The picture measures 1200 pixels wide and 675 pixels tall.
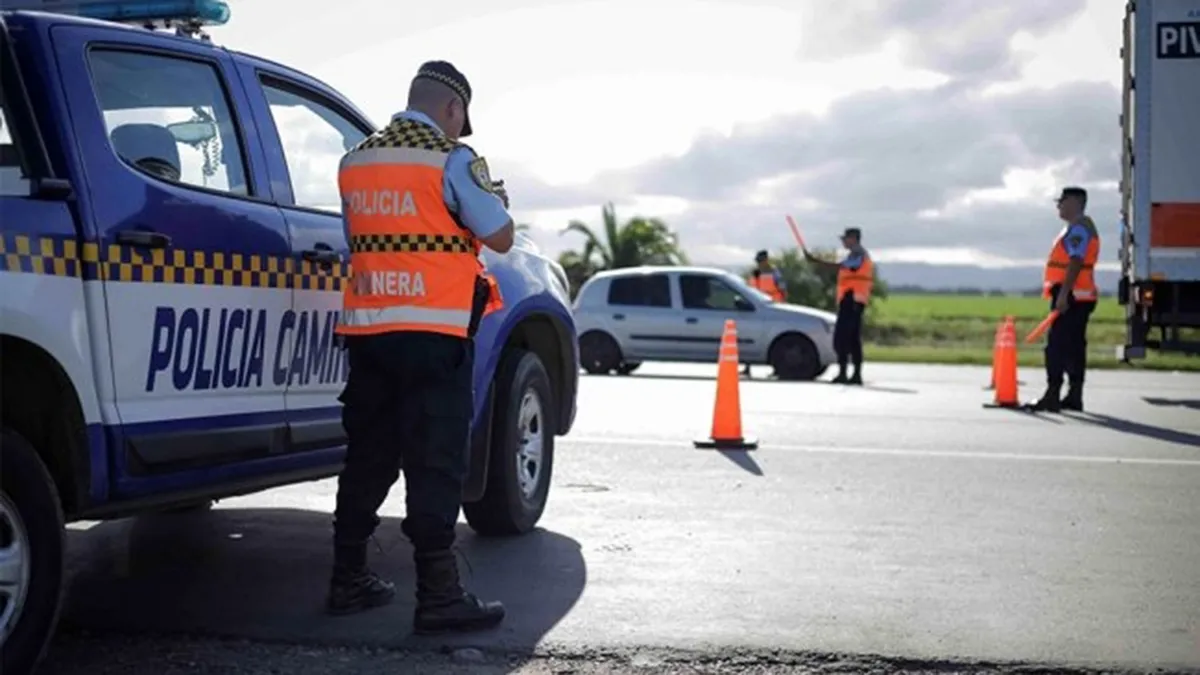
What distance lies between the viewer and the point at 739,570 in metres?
6.69

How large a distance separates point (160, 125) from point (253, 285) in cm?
61

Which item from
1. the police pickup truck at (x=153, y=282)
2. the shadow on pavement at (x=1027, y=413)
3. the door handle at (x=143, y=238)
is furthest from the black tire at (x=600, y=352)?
the door handle at (x=143, y=238)

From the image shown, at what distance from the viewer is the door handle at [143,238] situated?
4.92 meters

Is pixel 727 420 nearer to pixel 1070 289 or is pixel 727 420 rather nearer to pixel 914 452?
pixel 914 452

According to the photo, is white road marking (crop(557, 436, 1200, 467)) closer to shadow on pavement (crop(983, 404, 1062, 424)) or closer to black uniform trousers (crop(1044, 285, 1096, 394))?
shadow on pavement (crop(983, 404, 1062, 424))

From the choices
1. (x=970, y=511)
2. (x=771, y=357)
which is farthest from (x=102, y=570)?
(x=771, y=357)

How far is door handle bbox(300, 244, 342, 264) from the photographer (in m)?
5.91

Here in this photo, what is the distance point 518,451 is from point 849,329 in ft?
41.7

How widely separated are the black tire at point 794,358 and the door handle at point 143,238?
55.4 feet

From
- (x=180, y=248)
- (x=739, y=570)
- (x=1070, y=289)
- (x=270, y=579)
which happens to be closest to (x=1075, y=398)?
(x=1070, y=289)

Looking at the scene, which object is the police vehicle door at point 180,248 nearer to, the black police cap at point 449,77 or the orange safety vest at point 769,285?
the black police cap at point 449,77

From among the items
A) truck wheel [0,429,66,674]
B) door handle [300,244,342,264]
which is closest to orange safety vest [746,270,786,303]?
door handle [300,244,342,264]

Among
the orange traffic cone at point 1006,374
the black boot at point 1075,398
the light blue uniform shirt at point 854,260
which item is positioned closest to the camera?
the black boot at point 1075,398

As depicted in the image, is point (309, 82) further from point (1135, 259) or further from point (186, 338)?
point (1135, 259)
